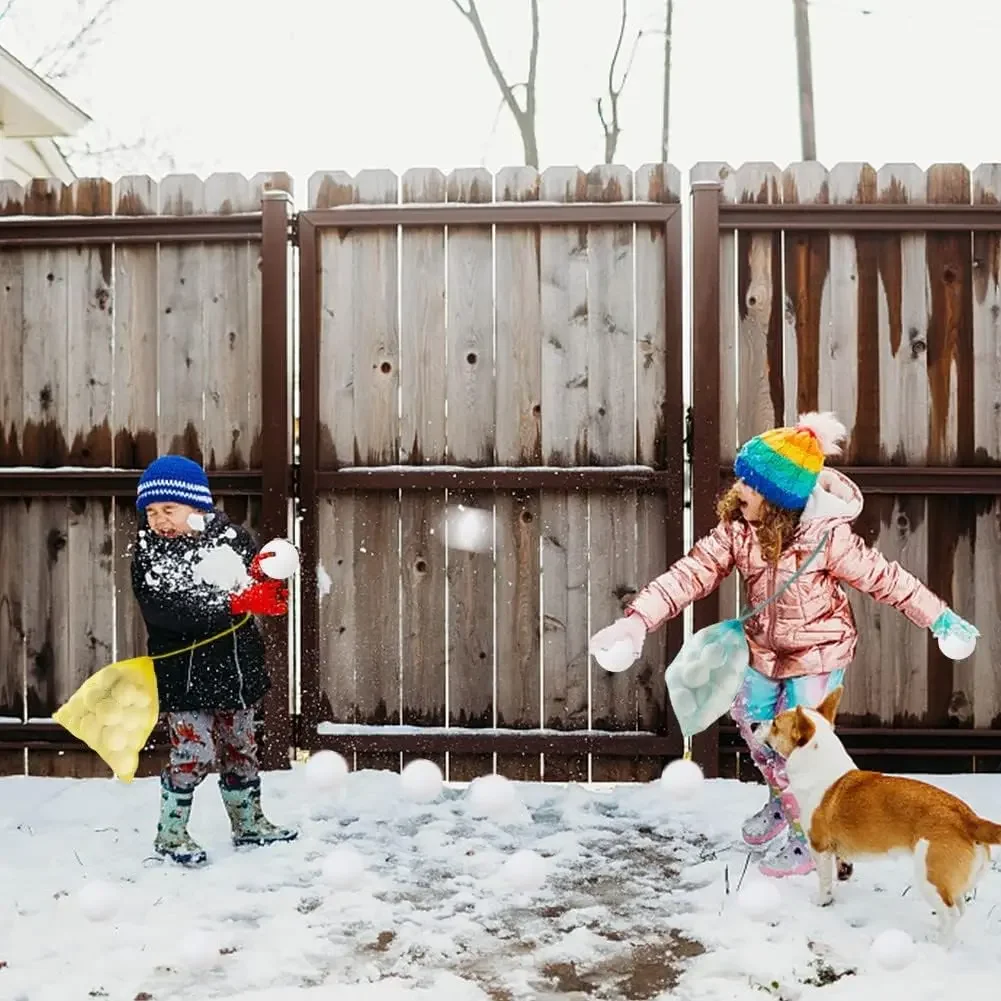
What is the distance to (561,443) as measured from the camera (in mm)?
4539

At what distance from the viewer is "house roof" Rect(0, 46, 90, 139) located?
306 inches

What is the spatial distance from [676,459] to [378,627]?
1.43 metres

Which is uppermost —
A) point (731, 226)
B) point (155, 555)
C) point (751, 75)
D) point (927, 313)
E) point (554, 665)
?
point (751, 75)

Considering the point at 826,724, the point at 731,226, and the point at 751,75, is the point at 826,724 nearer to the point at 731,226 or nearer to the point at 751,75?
the point at 731,226

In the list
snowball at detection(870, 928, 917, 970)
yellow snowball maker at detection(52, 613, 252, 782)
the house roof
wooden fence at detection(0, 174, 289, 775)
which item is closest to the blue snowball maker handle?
snowball at detection(870, 928, 917, 970)

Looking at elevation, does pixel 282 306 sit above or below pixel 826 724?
above

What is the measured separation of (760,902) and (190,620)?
195 cm

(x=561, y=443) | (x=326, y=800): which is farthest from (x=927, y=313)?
(x=326, y=800)

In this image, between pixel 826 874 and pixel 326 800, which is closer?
pixel 826 874

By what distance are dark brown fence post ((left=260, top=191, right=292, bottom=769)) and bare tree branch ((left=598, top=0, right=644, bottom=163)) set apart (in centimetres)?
1372

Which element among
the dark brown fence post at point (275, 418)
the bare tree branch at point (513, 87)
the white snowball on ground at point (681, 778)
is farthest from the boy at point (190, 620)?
the bare tree branch at point (513, 87)

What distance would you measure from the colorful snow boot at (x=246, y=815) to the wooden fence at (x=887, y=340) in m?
2.01

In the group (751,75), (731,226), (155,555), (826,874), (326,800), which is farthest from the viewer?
(751,75)

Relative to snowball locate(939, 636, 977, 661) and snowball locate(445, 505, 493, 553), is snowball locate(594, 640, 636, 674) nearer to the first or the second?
snowball locate(939, 636, 977, 661)
